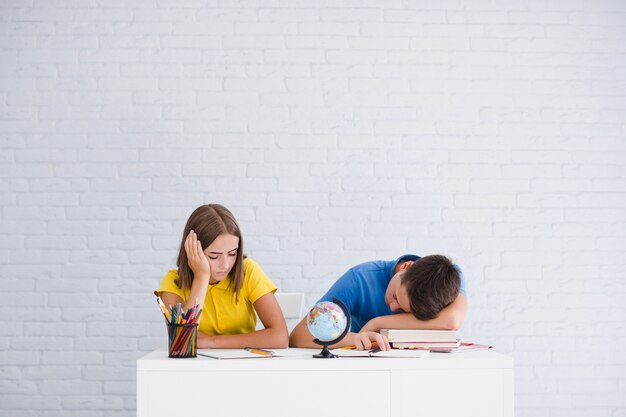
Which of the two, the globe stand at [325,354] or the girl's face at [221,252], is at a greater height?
the girl's face at [221,252]

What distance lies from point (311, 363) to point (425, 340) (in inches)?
17.1

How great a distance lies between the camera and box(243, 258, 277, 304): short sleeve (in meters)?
2.47

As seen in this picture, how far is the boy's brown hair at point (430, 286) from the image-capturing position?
7.29 ft

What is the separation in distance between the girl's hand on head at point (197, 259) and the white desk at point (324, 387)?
1.23 feet

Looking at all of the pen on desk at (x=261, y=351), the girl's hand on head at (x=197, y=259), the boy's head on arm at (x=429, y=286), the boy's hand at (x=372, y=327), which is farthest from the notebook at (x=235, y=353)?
the boy's head on arm at (x=429, y=286)

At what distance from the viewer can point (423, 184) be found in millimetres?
3525

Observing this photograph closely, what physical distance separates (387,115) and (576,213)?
1.03 meters

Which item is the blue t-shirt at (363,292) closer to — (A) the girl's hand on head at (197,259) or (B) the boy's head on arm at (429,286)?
(B) the boy's head on arm at (429,286)

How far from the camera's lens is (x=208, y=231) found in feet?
7.81

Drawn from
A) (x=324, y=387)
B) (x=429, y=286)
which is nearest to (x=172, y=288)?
(x=324, y=387)

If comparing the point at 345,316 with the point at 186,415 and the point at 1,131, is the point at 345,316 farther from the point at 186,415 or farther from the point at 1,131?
the point at 1,131

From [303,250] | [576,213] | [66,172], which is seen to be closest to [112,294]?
[66,172]

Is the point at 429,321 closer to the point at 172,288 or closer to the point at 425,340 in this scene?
the point at 425,340

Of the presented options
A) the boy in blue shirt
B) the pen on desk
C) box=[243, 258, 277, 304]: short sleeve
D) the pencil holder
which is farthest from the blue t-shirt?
the pencil holder
